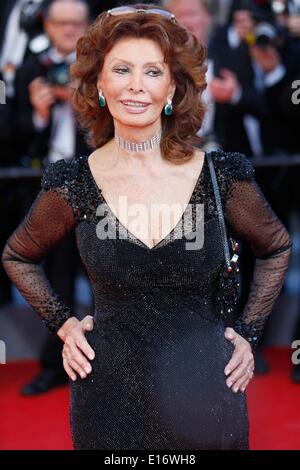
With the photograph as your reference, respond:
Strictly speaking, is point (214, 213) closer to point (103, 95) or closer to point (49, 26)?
point (103, 95)

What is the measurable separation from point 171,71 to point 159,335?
2.18 feet

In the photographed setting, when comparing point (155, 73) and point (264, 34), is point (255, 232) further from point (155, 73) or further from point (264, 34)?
point (264, 34)

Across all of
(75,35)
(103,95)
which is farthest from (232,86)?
(103,95)

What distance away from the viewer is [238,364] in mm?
2279

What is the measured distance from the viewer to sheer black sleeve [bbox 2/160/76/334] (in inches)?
91.4

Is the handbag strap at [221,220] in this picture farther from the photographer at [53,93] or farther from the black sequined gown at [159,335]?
the photographer at [53,93]

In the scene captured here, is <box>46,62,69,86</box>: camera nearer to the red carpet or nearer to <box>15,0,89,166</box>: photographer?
<box>15,0,89,166</box>: photographer

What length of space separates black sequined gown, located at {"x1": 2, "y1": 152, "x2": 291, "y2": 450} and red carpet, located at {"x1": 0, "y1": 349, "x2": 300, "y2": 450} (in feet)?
4.53

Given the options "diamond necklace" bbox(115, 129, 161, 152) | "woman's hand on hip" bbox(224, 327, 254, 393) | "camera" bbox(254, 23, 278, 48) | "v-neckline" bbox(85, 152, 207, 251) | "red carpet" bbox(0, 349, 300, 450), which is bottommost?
"red carpet" bbox(0, 349, 300, 450)

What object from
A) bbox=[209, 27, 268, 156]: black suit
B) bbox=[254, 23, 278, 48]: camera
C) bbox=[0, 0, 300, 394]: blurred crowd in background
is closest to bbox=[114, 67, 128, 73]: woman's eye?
bbox=[0, 0, 300, 394]: blurred crowd in background

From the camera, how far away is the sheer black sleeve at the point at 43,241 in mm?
2320

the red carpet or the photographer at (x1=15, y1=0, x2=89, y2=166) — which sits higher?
the photographer at (x1=15, y1=0, x2=89, y2=166)

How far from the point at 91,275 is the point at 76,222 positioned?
0.15 meters
